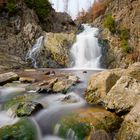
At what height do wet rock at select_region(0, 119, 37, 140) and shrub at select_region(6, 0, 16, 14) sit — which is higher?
shrub at select_region(6, 0, 16, 14)

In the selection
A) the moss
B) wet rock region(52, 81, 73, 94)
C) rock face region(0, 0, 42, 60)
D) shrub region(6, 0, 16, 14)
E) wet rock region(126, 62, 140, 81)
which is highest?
shrub region(6, 0, 16, 14)

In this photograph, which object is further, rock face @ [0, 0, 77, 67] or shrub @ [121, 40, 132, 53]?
rock face @ [0, 0, 77, 67]

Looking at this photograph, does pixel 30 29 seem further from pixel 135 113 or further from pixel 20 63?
pixel 135 113

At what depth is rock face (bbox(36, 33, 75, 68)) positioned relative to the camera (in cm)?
2995

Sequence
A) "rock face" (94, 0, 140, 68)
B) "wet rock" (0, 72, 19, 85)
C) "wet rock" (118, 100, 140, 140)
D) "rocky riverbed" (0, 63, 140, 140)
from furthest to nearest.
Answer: "rock face" (94, 0, 140, 68) → "wet rock" (0, 72, 19, 85) → "rocky riverbed" (0, 63, 140, 140) → "wet rock" (118, 100, 140, 140)

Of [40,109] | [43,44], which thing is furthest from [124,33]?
[40,109]

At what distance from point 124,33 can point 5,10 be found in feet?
44.6

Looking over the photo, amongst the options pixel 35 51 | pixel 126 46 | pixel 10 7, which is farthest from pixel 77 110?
pixel 10 7

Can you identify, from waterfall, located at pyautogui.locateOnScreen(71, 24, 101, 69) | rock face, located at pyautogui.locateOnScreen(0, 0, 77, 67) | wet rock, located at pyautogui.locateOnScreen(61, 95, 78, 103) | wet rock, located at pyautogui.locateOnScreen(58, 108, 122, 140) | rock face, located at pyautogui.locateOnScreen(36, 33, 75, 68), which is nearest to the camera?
wet rock, located at pyautogui.locateOnScreen(58, 108, 122, 140)

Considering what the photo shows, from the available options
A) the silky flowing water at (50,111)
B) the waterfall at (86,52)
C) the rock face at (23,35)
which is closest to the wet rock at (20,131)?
the silky flowing water at (50,111)

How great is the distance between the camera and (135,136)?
29.0ft

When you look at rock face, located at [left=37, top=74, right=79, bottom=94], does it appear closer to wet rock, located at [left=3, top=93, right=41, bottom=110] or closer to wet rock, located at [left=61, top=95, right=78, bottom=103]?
wet rock, located at [left=3, top=93, right=41, bottom=110]

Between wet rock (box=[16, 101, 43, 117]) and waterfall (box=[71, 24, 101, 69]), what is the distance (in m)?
17.9

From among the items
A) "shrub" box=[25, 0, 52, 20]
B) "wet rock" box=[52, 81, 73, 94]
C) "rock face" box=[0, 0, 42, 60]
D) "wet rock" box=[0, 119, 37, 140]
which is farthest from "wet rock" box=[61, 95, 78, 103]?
"shrub" box=[25, 0, 52, 20]
